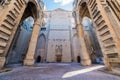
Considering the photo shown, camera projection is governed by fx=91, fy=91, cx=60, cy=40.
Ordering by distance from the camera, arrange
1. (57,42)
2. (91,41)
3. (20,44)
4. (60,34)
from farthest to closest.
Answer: (60,34), (57,42), (91,41), (20,44)

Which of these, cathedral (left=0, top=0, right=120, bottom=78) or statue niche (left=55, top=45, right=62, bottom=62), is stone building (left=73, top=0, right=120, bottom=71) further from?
statue niche (left=55, top=45, right=62, bottom=62)

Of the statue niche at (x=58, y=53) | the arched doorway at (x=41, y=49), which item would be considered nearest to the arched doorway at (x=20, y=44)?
the arched doorway at (x=41, y=49)

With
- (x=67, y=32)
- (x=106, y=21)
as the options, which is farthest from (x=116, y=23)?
(x=67, y=32)

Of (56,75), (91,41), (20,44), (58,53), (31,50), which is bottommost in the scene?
(56,75)

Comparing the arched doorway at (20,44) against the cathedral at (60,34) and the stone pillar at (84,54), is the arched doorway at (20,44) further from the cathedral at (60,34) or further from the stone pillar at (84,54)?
the stone pillar at (84,54)

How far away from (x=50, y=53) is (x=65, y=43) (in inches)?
187

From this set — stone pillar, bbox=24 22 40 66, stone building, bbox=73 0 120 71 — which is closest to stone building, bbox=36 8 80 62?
stone pillar, bbox=24 22 40 66

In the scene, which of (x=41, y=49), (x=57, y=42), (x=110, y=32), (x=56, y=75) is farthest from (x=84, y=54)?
(x=41, y=49)

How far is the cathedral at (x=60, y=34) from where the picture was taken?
5.62 meters

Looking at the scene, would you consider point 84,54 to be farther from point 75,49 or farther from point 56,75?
point 75,49

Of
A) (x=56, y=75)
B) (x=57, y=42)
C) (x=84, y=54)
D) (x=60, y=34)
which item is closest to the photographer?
(x=56, y=75)

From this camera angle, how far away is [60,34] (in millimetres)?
25750

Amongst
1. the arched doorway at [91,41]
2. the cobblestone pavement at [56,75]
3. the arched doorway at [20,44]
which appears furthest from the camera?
the arched doorway at [91,41]

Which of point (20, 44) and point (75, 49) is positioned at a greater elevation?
point (20, 44)
